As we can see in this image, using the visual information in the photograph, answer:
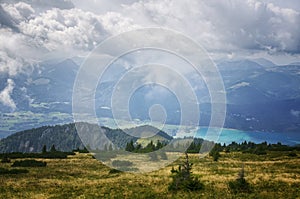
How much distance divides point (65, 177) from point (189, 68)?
19571mm

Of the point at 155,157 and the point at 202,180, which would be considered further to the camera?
the point at 155,157

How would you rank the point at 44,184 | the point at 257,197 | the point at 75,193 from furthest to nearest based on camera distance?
1. the point at 44,184
2. the point at 75,193
3. the point at 257,197

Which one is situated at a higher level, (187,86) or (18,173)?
(187,86)

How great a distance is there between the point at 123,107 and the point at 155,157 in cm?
2805

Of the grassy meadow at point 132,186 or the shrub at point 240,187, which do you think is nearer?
the grassy meadow at point 132,186

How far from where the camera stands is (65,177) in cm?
3941

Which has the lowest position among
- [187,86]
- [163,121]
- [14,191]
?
[14,191]

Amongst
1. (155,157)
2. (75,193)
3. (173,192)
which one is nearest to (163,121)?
(173,192)

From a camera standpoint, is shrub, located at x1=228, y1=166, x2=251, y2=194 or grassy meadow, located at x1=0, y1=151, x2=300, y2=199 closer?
grassy meadow, located at x1=0, y1=151, x2=300, y2=199

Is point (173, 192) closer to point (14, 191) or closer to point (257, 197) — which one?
point (257, 197)

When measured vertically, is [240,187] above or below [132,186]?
above

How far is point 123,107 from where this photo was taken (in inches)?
1463

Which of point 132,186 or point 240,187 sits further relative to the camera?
point 132,186

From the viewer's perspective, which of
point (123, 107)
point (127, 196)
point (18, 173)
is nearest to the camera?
point (127, 196)
